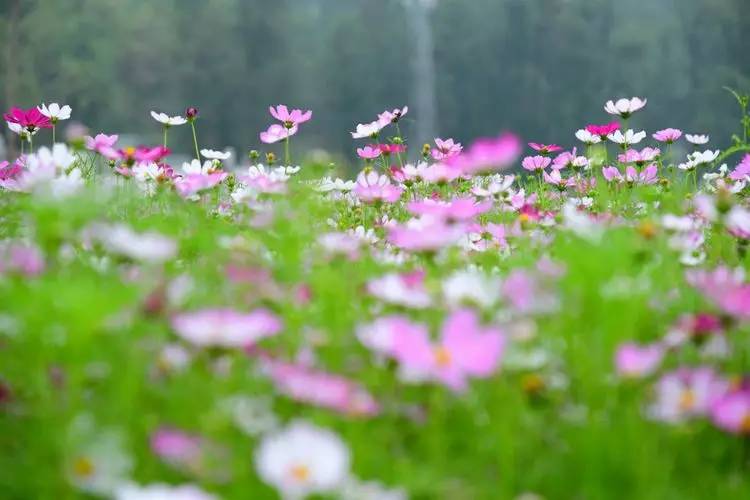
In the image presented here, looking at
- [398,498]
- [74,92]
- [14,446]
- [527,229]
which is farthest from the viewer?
[74,92]

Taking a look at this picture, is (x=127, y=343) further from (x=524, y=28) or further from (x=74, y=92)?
(x=524, y=28)

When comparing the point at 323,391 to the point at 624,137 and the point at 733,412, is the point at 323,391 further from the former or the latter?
the point at 624,137

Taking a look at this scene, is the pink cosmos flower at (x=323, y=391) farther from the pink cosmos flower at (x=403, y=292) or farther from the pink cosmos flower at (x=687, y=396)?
the pink cosmos flower at (x=687, y=396)

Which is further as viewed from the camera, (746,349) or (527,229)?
(527,229)

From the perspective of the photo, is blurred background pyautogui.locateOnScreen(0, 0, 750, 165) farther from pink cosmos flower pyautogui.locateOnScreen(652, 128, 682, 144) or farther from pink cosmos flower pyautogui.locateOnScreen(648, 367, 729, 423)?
pink cosmos flower pyautogui.locateOnScreen(648, 367, 729, 423)

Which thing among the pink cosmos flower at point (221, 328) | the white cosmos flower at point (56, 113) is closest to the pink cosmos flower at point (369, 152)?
the white cosmos flower at point (56, 113)

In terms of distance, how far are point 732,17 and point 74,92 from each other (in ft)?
57.2

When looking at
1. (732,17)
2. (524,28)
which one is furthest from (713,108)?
(524,28)

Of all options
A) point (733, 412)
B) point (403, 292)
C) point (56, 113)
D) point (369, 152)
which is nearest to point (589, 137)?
point (369, 152)

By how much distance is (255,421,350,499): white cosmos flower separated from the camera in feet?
2.27

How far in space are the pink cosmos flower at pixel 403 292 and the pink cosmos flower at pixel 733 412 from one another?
30 cm

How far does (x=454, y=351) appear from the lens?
79 centimetres

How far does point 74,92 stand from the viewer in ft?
75.4

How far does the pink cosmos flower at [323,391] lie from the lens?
774 millimetres
